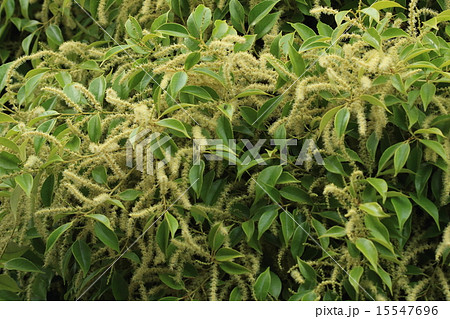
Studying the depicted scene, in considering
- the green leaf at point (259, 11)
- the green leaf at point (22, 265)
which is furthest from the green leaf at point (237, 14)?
the green leaf at point (22, 265)

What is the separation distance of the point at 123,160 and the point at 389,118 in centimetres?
56

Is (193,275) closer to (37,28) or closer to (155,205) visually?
(155,205)

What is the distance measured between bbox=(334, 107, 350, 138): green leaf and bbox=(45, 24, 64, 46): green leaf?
98 centimetres

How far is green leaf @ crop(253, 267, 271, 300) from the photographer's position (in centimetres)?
108

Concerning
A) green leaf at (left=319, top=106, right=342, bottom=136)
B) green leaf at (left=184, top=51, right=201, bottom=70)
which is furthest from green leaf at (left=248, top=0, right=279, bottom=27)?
green leaf at (left=319, top=106, right=342, bottom=136)

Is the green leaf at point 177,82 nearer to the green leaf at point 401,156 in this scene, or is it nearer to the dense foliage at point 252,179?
the dense foliage at point 252,179

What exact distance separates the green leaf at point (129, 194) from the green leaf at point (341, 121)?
0.41m

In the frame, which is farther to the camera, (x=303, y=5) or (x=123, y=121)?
(x=303, y=5)

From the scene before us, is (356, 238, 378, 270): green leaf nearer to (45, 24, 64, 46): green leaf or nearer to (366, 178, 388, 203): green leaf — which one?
(366, 178, 388, 203): green leaf

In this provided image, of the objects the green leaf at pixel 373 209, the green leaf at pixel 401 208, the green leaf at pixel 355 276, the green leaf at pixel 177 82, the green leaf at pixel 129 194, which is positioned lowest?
the green leaf at pixel 355 276

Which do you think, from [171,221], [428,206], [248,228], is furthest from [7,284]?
[428,206]

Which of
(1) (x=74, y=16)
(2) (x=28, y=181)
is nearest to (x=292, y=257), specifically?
(2) (x=28, y=181)

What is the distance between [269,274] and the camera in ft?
3.56

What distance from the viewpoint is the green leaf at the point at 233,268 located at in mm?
1108
